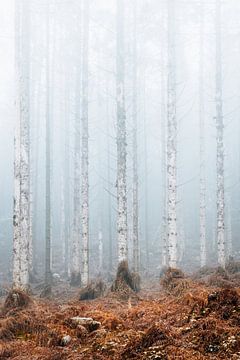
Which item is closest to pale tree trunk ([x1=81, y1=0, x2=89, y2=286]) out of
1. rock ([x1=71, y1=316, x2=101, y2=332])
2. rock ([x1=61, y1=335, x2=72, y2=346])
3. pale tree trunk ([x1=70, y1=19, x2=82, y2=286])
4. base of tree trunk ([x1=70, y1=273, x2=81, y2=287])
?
base of tree trunk ([x1=70, y1=273, x2=81, y2=287])

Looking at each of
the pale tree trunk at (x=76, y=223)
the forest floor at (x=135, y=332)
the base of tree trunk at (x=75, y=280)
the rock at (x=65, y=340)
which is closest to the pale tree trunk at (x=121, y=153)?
the base of tree trunk at (x=75, y=280)

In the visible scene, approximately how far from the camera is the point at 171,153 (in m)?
15.4

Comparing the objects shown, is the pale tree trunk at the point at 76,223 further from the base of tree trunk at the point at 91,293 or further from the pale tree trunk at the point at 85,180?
the base of tree trunk at the point at 91,293

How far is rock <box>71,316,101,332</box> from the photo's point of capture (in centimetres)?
682

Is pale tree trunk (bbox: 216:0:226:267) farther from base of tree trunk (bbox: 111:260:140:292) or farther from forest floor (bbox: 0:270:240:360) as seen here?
forest floor (bbox: 0:270:240:360)

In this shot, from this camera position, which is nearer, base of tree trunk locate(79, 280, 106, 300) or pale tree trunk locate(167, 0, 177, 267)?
base of tree trunk locate(79, 280, 106, 300)

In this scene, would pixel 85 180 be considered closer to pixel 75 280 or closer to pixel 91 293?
pixel 75 280

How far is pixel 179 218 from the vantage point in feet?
102

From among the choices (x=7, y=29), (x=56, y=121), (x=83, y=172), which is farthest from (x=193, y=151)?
(x=83, y=172)

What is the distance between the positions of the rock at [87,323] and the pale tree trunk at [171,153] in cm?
729

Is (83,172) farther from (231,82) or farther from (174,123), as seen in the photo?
(231,82)

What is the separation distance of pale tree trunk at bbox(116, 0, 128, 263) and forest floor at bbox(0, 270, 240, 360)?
5.77m

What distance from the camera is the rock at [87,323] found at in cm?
682

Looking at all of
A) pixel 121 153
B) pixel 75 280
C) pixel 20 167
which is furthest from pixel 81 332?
pixel 75 280
